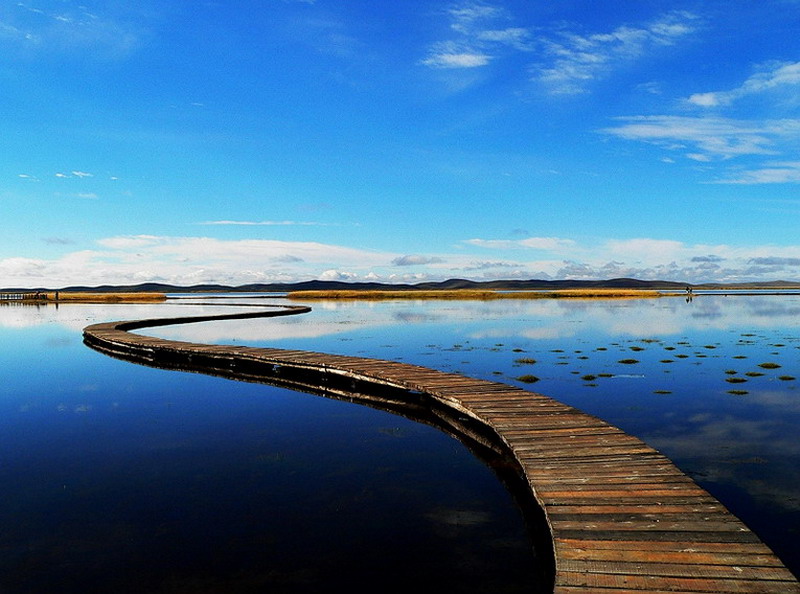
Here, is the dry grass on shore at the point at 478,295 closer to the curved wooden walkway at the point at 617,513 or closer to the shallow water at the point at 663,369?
the shallow water at the point at 663,369

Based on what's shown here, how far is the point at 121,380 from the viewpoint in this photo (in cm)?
2000

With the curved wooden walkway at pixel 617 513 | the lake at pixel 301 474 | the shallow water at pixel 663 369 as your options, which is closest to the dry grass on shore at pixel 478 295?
the shallow water at pixel 663 369

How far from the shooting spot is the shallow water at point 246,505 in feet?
21.4

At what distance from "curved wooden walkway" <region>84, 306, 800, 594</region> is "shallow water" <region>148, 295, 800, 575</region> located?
1416 mm

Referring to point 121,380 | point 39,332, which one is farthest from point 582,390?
point 39,332

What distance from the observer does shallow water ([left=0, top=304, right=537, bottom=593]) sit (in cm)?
652

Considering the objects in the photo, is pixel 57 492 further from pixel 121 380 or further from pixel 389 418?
pixel 121 380

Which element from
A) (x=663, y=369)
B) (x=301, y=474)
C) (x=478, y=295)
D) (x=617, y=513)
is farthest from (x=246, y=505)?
(x=478, y=295)

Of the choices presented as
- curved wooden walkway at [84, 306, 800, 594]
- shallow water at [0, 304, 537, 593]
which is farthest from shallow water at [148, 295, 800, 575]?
shallow water at [0, 304, 537, 593]

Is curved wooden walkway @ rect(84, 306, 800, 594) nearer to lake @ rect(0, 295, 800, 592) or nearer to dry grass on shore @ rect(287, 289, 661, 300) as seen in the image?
lake @ rect(0, 295, 800, 592)

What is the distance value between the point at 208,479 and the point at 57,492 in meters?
2.42

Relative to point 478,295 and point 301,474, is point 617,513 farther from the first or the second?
point 478,295

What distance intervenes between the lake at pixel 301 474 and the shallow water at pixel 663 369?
8 centimetres

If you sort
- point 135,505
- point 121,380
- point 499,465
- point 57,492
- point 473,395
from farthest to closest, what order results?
point 121,380 → point 473,395 → point 499,465 → point 57,492 → point 135,505
